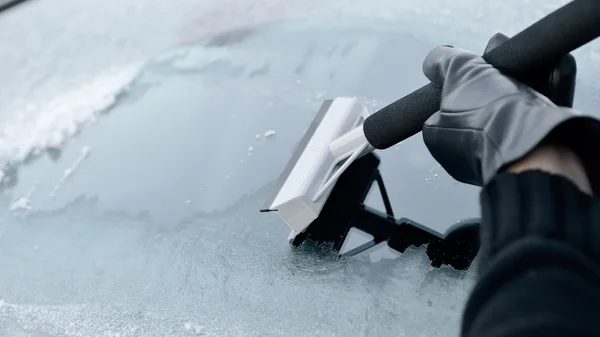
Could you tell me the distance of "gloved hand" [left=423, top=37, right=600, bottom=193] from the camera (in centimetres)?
52

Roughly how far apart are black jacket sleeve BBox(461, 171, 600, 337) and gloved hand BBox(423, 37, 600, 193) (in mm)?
50

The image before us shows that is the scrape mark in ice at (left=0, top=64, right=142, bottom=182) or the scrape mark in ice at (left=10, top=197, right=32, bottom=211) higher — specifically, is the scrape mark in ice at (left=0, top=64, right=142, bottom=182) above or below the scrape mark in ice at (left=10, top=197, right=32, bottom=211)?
above

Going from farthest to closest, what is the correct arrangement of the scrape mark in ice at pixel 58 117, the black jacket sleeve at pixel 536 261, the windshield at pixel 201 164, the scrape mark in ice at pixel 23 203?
the scrape mark in ice at pixel 58 117, the scrape mark in ice at pixel 23 203, the windshield at pixel 201 164, the black jacket sleeve at pixel 536 261

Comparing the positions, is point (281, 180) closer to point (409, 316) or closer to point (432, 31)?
point (409, 316)

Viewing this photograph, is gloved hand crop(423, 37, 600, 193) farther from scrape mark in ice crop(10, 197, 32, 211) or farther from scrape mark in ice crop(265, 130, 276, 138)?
scrape mark in ice crop(10, 197, 32, 211)

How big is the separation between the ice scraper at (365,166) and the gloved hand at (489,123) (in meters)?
0.05

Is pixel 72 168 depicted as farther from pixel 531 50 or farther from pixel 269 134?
pixel 531 50

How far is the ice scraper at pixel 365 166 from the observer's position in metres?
0.70

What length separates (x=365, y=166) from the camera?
106 centimetres

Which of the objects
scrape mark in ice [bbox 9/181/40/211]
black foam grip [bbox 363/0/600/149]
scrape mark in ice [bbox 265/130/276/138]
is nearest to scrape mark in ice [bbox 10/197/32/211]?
scrape mark in ice [bbox 9/181/40/211]

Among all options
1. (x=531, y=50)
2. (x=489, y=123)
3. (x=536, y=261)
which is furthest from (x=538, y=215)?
(x=531, y=50)

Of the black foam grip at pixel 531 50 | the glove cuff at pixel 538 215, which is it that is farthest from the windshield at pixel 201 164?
the glove cuff at pixel 538 215

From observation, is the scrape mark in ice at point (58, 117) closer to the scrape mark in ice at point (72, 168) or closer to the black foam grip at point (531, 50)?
the scrape mark in ice at point (72, 168)

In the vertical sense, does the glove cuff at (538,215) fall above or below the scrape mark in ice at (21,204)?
above
